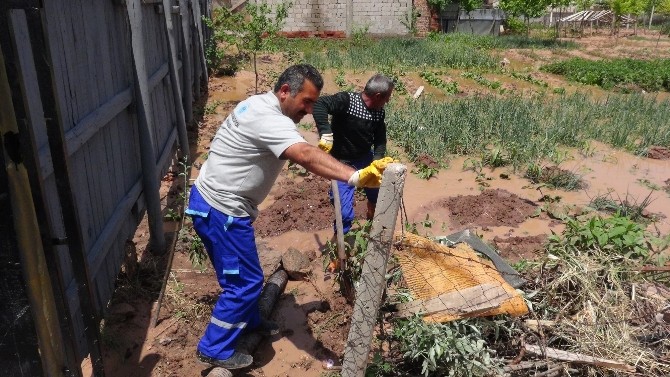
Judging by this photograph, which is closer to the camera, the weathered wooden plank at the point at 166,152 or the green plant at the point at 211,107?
the weathered wooden plank at the point at 166,152

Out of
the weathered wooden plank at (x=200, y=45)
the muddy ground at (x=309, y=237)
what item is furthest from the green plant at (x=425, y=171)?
the weathered wooden plank at (x=200, y=45)

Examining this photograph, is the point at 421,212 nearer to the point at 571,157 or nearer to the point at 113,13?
the point at 571,157

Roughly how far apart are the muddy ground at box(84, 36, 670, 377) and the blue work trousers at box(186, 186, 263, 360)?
1.04ft

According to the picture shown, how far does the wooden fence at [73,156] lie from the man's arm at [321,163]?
3.15ft

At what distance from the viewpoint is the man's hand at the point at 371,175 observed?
7.40ft

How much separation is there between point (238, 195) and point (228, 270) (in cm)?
42

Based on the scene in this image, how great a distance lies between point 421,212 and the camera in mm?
5828

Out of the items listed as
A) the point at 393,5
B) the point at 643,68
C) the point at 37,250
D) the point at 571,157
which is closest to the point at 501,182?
the point at 571,157

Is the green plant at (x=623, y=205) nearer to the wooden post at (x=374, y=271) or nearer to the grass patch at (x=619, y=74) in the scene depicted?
the wooden post at (x=374, y=271)

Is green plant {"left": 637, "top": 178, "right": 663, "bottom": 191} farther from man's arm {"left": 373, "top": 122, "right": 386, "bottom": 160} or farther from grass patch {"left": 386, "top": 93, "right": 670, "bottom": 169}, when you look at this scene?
man's arm {"left": 373, "top": 122, "right": 386, "bottom": 160}

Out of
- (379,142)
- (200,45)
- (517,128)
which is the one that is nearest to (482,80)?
(517,128)

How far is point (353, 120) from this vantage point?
176 inches

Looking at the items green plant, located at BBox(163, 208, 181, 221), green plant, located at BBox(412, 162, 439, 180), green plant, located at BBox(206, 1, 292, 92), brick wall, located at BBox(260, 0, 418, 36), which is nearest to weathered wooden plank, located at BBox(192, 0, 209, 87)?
green plant, located at BBox(206, 1, 292, 92)

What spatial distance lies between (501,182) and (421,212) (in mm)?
1505
